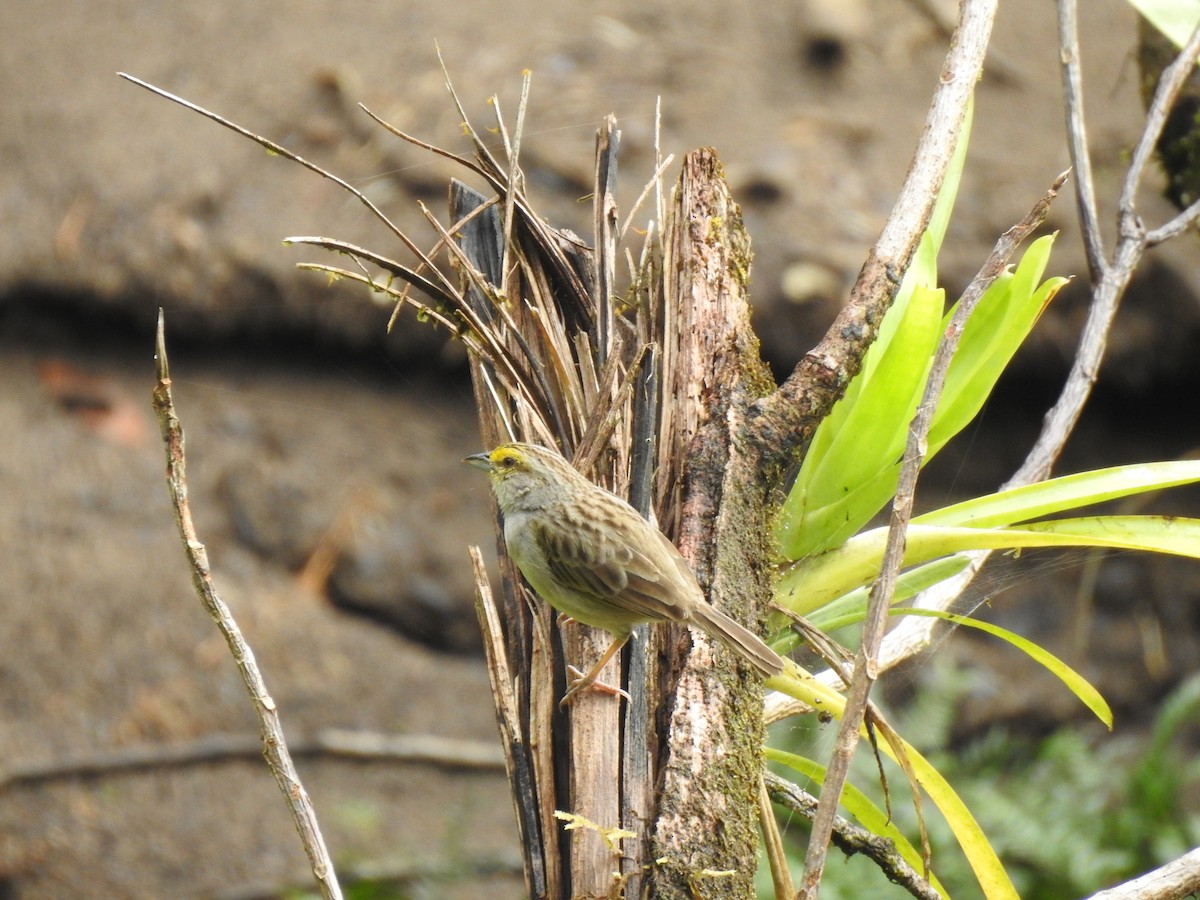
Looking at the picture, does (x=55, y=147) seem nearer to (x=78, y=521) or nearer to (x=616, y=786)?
(x=78, y=521)

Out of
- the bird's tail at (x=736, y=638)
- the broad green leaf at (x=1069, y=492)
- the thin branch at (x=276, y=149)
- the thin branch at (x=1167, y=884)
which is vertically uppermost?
the thin branch at (x=276, y=149)

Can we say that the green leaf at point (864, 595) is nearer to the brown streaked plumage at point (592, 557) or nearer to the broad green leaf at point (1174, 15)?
the brown streaked plumage at point (592, 557)

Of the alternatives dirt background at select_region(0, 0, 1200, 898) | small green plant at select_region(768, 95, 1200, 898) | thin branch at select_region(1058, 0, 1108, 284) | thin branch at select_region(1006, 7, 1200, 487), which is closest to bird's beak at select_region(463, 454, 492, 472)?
small green plant at select_region(768, 95, 1200, 898)

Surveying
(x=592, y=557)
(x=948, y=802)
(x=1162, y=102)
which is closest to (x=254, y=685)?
(x=592, y=557)

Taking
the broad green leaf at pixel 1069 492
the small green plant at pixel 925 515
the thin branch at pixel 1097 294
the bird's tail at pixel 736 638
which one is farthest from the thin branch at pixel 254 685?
the thin branch at pixel 1097 294

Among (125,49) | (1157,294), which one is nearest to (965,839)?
(1157,294)

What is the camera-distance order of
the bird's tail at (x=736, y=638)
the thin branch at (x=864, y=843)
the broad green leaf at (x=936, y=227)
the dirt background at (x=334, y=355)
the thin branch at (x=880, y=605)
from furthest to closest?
the dirt background at (x=334, y=355) < the broad green leaf at (x=936, y=227) < the thin branch at (x=864, y=843) < the bird's tail at (x=736, y=638) < the thin branch at (x=880, y=605)
